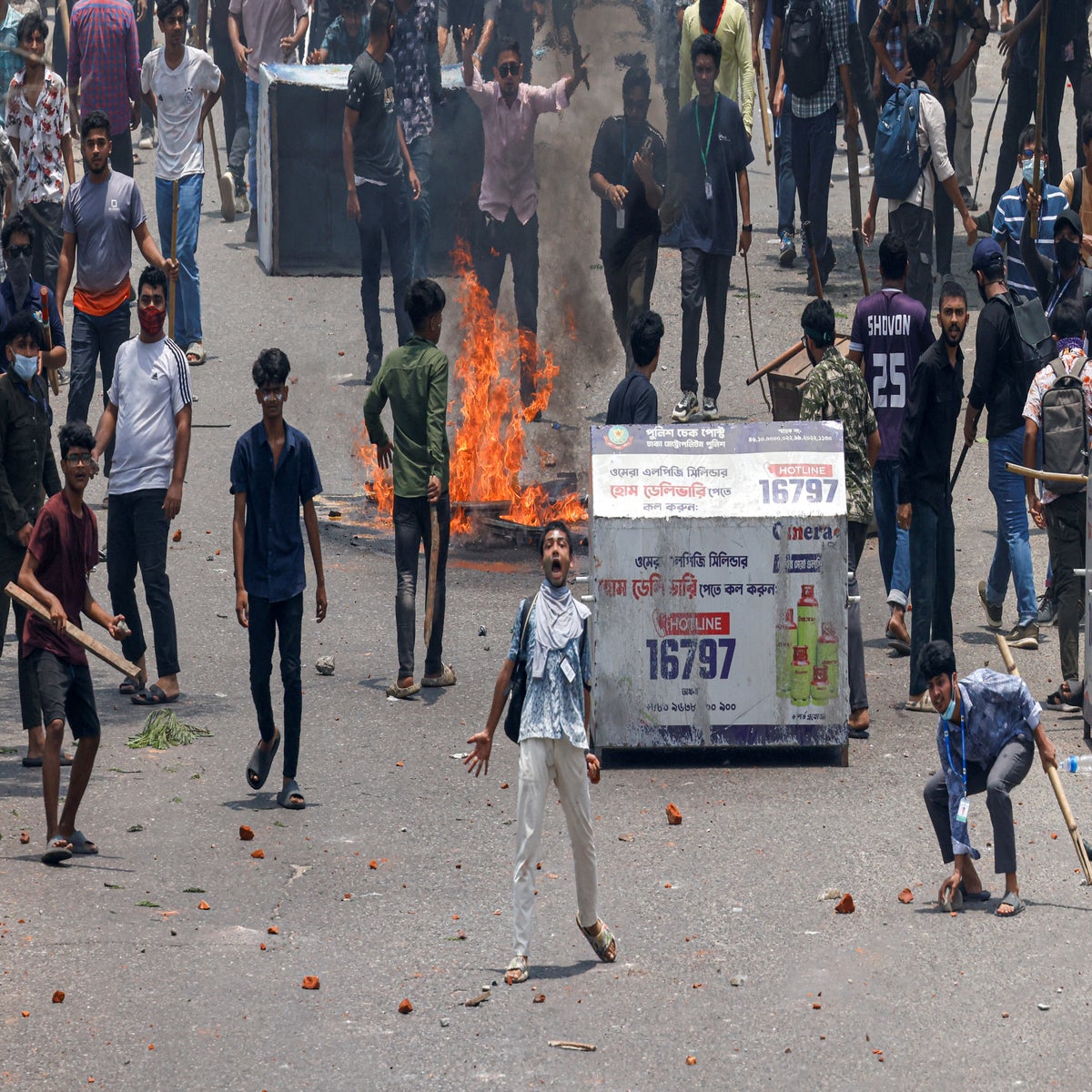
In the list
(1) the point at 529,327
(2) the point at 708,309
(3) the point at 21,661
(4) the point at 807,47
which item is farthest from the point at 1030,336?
(3) the point at 21,661

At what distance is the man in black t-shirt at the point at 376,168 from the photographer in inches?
587

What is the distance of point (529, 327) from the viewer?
15062 mm

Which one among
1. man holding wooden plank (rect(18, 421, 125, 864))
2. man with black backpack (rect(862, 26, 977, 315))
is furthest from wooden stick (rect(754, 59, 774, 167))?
man holding wooden plank (rect(18, 421, 125, 864))

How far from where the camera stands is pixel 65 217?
12.1 meters

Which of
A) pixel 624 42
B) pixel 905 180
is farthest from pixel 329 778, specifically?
pixel 624 42

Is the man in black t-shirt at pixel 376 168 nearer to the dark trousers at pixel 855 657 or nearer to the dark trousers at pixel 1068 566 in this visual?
the dark trousers at pixel 855 657

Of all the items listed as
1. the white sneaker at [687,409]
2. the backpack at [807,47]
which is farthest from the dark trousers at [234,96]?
the white sneaker at [687,409]

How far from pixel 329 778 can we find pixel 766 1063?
11.2 feet

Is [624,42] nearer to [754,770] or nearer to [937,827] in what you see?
[754,770]

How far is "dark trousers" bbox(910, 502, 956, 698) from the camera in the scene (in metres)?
10.0

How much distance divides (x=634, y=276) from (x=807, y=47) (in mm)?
2529

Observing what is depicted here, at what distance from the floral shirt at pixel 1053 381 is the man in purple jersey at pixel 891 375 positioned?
0.69 metres

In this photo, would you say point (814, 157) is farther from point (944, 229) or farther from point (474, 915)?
point (474, 915)

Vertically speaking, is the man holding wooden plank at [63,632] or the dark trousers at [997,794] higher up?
the man holding wooden plank at [63,632]
